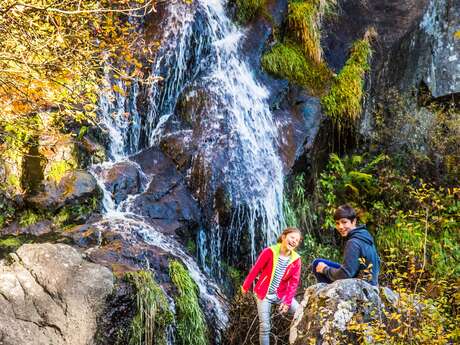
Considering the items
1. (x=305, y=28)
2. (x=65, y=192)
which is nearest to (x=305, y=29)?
(x=305, y=28)

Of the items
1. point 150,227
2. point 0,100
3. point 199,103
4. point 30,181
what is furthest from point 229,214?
point 0,100

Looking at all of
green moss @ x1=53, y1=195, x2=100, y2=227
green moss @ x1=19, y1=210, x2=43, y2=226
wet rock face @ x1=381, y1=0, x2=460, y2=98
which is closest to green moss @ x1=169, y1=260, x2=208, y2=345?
green moss @ x1=53, y1=195, x2=100, y2=227

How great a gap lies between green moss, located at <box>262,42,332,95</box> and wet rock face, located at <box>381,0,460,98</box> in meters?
1.86

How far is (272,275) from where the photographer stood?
460 cm

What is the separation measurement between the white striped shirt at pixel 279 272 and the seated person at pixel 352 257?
0.33 metres

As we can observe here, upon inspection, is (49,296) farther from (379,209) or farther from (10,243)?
(379,209)

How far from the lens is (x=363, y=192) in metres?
9.53

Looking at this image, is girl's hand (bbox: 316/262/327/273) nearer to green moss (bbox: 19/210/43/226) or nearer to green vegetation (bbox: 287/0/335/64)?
green moss (bbox: 19/210/43/226)

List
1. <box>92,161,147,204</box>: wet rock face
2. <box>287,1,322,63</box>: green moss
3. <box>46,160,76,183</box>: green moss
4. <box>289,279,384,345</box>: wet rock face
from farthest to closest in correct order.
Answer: <box>287,1,322,63</box>: green moss
<box>92,161,147,204</box>: wet rock face
<box>46,160,76,183</box>: green moss
<box>289,279,384,345</box>: wet rock face

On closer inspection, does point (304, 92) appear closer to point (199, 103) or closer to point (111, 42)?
point (199, 103)

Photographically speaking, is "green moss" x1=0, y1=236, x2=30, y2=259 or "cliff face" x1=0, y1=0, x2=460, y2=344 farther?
"cliff face" x1=0, y1=0, x2=460, y2=344

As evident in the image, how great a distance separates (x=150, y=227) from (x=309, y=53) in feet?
18.1

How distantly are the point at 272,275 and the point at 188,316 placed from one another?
1.02 meters

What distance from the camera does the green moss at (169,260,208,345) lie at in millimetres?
4719
